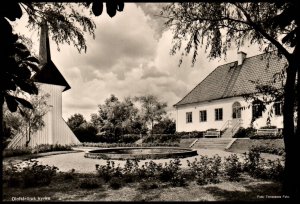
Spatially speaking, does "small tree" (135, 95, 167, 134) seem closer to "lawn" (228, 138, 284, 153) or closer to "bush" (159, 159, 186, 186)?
"lawn" (228, 138, 284, 153)

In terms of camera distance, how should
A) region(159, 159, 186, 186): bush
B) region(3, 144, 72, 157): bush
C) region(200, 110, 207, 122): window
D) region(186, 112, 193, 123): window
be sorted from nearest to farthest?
region(159, 159, 186, 186): bush, region(3, 144, 72, 157): bush, region(200, 110, 207, 122): window, region(186, 112, 193, 123): window

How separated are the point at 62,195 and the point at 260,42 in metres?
6.69

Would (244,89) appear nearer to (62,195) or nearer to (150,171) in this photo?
(150,171)

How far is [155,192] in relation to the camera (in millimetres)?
6785

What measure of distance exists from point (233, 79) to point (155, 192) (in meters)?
26.7

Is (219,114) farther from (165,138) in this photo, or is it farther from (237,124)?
(165,138)

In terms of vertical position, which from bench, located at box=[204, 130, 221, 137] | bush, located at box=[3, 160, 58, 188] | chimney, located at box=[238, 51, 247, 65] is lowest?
bush, located at box=[3, 160, 58, 188]

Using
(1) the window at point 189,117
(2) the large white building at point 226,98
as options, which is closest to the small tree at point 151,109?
(2) the large white building at point 226,98

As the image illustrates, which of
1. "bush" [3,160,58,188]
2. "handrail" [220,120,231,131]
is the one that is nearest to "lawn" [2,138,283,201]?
"bush" [3,160,58,188]

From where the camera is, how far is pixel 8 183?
7.14 m

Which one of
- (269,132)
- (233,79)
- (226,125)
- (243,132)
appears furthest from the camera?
(233,79)

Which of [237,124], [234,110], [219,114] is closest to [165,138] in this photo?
[219,114]

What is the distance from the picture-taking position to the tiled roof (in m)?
28.1

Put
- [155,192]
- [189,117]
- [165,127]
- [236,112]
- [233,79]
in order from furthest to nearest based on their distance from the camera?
[165,127] < [189,117] < [233,79] < [236,112] < [155,192]
